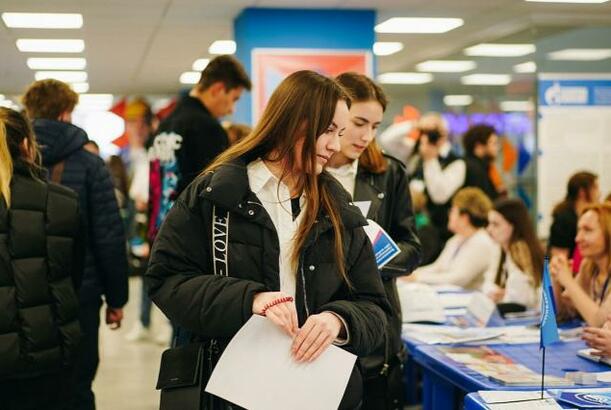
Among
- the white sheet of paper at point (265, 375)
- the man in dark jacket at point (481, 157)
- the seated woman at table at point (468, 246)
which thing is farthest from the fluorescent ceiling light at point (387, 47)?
the white sheet of paper at point (265, 375)

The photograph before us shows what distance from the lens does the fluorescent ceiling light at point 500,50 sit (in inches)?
433

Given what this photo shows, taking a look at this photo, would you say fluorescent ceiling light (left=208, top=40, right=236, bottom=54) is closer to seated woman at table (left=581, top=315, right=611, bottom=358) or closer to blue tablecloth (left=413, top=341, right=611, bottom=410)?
blue tablecloth (left=413, top=341, right=611, bottom=410)

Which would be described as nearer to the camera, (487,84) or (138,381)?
(138,381)

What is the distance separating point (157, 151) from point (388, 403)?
2.04 m

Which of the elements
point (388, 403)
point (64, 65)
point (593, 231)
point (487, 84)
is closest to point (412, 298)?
point (593, 231)

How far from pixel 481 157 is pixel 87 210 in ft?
14.6

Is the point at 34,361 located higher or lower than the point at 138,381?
higher

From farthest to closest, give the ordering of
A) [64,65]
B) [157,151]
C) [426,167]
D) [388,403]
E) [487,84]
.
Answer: [487,84] → [64,65] → [426,167] → [157,151] → [388,403]

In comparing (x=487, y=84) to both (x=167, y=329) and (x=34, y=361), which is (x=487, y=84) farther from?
(x=34, y=361)

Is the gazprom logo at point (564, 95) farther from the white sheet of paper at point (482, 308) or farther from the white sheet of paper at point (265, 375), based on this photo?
the white sheet of paper at point (265, 375)

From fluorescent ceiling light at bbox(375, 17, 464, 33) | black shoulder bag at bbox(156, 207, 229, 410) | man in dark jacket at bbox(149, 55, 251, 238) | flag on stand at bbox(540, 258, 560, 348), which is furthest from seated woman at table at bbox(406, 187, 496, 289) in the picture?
black shoulder bag at bbox(156, 207, 229, 410)

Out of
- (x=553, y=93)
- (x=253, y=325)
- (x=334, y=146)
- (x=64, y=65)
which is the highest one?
(x=64, y=65)

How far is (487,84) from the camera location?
47.4ft

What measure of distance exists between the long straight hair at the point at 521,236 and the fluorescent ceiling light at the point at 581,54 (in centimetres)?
414
